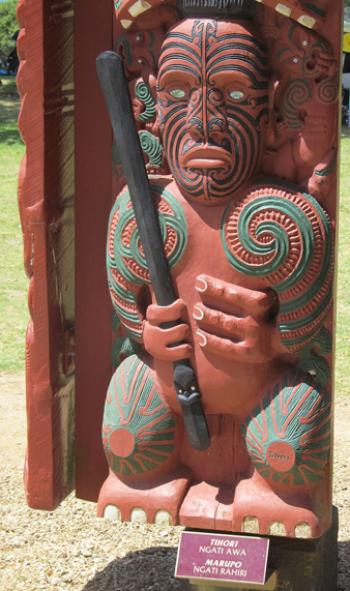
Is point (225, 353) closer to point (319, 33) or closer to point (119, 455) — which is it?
point (119, 455)

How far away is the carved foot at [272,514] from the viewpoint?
3.02m

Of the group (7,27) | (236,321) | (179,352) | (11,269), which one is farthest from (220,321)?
(7,27)

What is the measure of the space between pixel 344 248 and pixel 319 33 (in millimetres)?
6129

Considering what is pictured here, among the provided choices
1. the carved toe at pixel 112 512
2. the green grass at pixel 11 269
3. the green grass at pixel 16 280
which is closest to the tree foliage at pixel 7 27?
the green grass at pixel 11 269

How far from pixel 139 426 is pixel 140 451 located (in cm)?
8

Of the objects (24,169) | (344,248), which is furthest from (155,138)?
(344,248)

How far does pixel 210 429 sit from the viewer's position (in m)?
3.17

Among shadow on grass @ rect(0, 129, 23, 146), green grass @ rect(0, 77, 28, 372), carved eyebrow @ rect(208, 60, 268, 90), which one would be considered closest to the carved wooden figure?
carved eyebrow @ rect(208, 60, 268, 90)

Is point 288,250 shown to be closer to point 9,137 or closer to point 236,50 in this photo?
point 236,50

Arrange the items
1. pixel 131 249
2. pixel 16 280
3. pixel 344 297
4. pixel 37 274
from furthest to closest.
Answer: pixel 16 280, pixel 344 297, pixel 37 274, pixel 131 249

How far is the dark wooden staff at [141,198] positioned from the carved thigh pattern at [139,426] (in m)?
0.14

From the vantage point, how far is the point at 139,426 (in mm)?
3164

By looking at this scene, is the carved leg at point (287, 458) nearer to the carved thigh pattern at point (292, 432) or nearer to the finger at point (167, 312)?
the carved thigh pattern at point (292, 432)

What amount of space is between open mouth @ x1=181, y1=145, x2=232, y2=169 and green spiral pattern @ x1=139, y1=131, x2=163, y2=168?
19 centimetres
